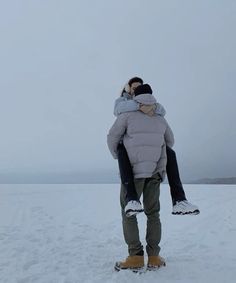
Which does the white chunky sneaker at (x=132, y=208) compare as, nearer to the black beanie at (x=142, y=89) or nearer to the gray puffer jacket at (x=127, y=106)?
the gray puffer jacket at (x=127, y=106)

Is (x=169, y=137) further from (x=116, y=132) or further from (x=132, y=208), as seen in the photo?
(x=132, y=208)

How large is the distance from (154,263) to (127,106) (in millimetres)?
1664

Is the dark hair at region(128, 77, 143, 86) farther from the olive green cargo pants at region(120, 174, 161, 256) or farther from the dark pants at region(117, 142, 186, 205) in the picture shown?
the olive green cargo pants at region(120, 174, 161, 256)

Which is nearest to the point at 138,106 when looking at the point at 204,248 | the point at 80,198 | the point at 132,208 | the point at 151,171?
the point at 151,171

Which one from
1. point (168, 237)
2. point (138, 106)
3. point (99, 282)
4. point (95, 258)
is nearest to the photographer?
point (99, 282)

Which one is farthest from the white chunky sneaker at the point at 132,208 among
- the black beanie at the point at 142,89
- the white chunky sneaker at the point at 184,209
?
the black beanie at the point at 142,89

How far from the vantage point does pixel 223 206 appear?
9.72m

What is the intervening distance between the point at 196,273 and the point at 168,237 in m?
2.20

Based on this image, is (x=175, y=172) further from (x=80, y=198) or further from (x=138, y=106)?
(x=80, y=198)

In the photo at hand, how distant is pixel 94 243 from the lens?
6012mm

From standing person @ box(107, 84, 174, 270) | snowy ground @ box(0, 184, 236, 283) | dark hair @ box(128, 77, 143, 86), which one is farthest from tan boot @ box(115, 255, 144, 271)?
dark hair @ box(128, 77, 143, 86)

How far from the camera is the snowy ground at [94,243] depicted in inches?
171

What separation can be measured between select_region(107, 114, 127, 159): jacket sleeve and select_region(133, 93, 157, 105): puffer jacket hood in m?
0.23

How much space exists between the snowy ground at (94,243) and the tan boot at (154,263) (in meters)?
0.09
